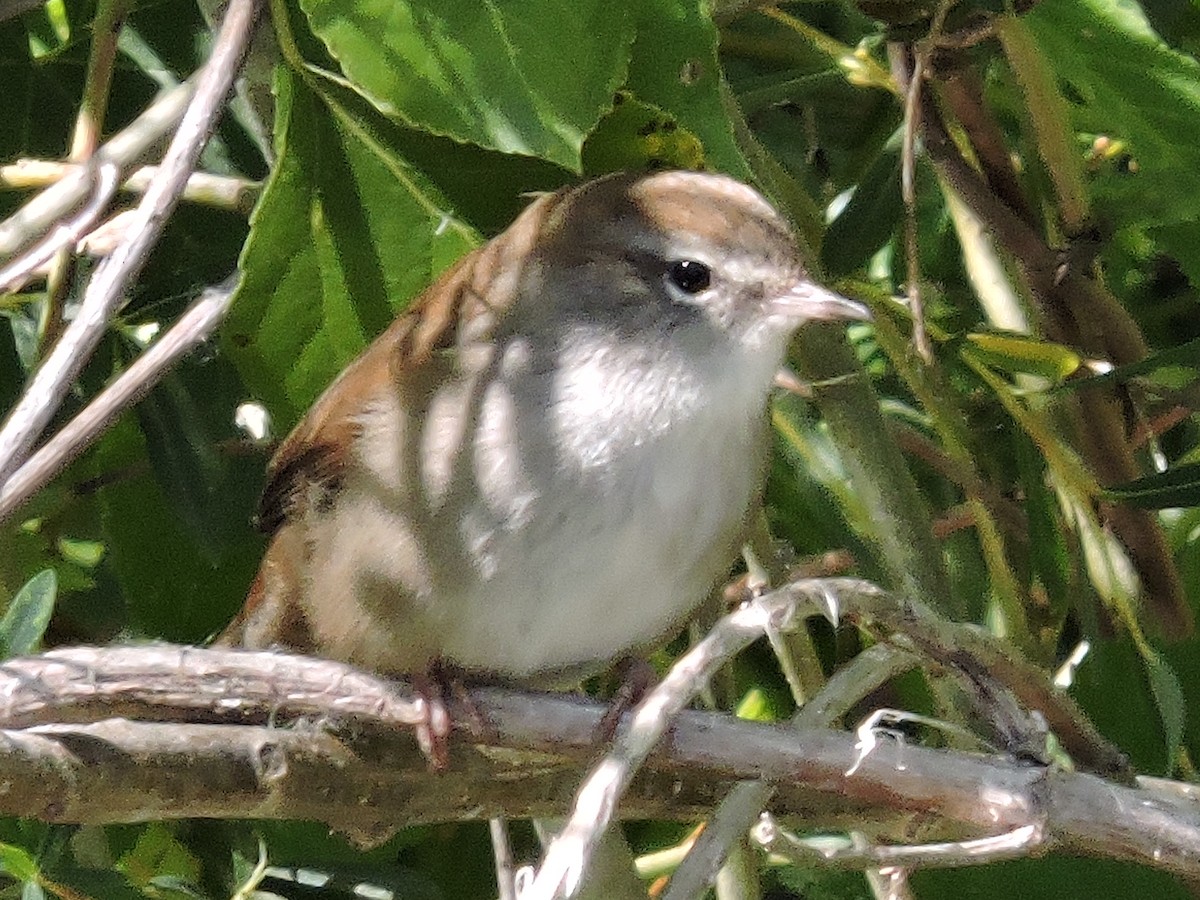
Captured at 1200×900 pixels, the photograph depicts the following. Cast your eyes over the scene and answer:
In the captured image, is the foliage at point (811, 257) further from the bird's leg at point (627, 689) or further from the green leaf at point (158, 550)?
the bird's leg at point (627, 689)

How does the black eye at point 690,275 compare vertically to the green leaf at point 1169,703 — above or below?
above

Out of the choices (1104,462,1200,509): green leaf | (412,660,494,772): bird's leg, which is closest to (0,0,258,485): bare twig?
(412,660,494,772): bird's leg

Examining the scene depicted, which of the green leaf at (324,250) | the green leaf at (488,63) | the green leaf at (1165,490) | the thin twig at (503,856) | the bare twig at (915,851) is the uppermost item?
the green leaf at (488,63)

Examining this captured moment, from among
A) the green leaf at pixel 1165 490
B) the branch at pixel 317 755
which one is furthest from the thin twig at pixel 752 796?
the green leaf at pixel 1165 490

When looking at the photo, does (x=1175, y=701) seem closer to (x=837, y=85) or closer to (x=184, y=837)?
(x=837, y=85)

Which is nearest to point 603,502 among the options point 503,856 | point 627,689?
point 627,689

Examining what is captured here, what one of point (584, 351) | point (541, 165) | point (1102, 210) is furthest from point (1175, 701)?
point (541, 165)
